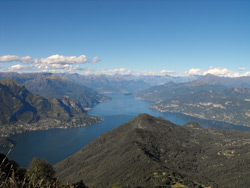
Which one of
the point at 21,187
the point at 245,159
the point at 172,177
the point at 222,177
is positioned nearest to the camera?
the point at 21,187

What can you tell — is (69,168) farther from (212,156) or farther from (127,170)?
(212,156)

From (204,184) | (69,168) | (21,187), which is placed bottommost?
(69,168)

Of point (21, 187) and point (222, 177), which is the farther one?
point (222, 177)

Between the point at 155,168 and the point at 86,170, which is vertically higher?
the point at 155,168

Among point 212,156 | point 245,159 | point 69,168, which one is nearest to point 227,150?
point 212,156

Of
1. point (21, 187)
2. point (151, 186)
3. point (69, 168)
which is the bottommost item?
point (69, 168)

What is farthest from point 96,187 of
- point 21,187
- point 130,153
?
point 21,187

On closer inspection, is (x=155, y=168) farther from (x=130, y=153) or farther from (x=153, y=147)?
(x=153, y=147)

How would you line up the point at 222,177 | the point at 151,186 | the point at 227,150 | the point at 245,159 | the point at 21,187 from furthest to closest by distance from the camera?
the point at 227,150, the point at 245,159, the point at 222,177, the point at 151,186, the point at 21,187

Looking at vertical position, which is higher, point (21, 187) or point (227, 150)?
point (21, 187)
